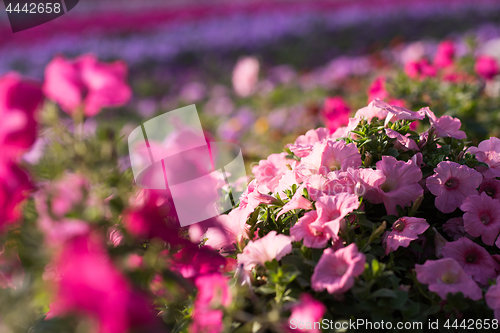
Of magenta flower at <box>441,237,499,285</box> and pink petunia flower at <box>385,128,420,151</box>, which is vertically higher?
pink petunia flower at <box>385,128,420,151</box>

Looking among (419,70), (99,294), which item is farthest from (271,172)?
(419,70)

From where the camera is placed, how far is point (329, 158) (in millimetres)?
851

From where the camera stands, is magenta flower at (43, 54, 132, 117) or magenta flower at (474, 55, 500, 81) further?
magenta flower at (474, 55, 500, 81)

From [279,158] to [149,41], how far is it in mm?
7250

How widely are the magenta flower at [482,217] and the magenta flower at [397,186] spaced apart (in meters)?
0.09

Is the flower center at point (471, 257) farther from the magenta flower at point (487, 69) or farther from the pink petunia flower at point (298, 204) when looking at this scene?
the magenta flower at point (487, 69)

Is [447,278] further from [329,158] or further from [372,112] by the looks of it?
[372,112]

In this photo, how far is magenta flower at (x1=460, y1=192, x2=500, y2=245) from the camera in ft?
2.53

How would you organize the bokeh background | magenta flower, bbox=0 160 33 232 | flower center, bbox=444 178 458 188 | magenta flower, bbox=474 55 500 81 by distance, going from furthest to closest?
1. the bokeh background
2. magenta flower, bbox=474 55 500 81
3. flower center, bbox=444 178 458 188
4. magenta flower, bbox=0 160 33 232

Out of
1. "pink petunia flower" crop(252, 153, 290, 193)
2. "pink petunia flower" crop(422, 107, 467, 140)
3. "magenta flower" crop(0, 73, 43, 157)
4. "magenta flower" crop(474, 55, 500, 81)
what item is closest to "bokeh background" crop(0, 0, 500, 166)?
"magenta flower" crop(474, 55, 500, 81)

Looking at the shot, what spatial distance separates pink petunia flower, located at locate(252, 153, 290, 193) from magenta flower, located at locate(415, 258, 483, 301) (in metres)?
0.38

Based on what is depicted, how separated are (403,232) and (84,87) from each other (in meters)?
0.59

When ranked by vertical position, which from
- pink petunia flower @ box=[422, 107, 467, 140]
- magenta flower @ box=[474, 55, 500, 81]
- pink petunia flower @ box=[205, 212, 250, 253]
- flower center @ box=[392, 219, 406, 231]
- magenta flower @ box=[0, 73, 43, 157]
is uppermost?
magenta flower @ box=[0, 73, 43, 157]

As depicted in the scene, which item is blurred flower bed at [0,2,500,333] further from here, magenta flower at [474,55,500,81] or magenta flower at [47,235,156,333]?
magenta flower at [474,55,500,81]
